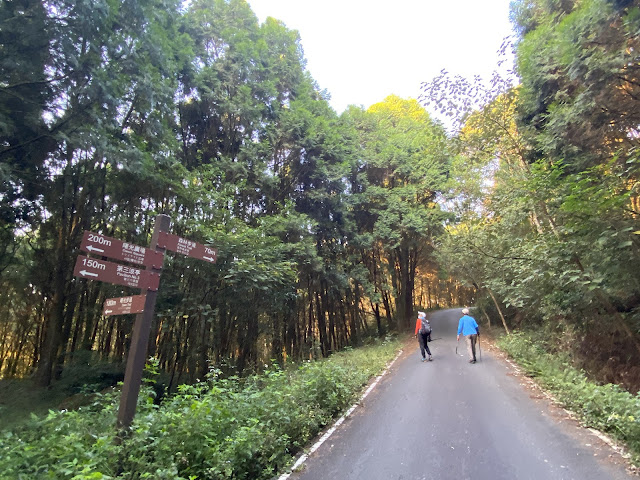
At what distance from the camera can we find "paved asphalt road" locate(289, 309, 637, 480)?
12.5ft

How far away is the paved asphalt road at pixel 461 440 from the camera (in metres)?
3.81

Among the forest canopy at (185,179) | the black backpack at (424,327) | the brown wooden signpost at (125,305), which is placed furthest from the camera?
the black backpack at (424,327)

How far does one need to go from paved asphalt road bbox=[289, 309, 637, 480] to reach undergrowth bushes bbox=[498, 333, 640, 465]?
9.4 inches

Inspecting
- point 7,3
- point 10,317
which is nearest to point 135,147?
point 7,3

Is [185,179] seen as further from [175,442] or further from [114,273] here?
[175,442]

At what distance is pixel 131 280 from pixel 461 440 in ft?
14.9

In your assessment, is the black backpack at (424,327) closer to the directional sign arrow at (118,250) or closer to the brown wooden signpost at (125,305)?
the directional sign arrow at (118,250)

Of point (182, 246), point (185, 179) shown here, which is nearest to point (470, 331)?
point (182, 246)

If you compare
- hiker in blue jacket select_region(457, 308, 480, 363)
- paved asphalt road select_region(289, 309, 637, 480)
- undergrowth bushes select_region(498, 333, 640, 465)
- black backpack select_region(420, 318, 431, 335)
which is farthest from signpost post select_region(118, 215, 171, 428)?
hiker in blue jacket select_region(457, 308, 480, 363)

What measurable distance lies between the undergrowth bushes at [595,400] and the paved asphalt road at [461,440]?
0.24 m

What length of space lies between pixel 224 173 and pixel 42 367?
27.8 feet

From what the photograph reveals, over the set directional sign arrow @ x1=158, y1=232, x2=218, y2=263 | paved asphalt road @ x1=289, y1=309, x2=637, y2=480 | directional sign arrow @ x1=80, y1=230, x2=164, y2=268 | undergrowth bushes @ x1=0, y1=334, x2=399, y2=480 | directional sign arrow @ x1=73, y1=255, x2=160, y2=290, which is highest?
directional sign arrow @ x1=158, y1=232, x2=218, y2=263

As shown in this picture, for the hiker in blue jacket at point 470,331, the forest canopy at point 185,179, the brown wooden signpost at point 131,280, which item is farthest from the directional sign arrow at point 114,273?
the hiker in blue jacket at point 470,331

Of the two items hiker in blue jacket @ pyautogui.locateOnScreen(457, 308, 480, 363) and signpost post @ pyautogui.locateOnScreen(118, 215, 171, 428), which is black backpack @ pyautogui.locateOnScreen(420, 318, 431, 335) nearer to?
hiker in blue jacket @ pyautogui.locateOnScreen(457, 308, 480, 363)
